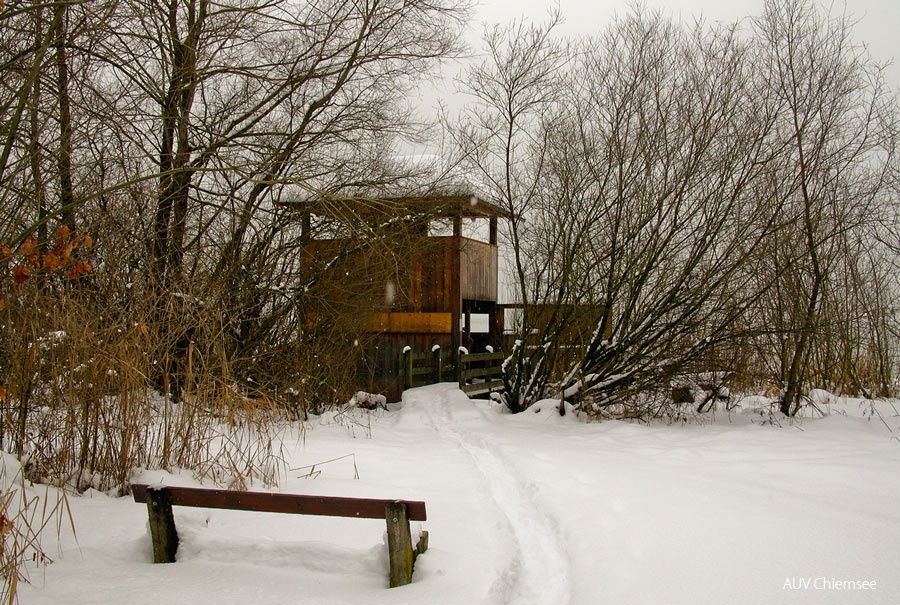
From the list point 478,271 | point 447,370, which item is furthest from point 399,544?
point 478,271

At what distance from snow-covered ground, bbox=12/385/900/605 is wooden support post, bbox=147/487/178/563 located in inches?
4.4

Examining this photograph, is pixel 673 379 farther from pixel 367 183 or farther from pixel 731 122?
pixel 367 183

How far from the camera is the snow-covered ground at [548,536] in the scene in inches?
152

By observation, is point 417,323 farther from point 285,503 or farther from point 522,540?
point 285,503

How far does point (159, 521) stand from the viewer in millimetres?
4336

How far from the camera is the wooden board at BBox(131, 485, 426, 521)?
13.2 ft

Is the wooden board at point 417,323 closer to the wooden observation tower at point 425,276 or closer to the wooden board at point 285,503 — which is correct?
the wooden observation tower at point 425,276

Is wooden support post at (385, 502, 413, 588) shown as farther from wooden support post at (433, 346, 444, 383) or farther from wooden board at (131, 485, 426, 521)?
wooden support post at (433, 346, 444, 383)

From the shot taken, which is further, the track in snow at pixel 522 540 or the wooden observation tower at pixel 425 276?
the wooden observation tower at pixel 425 276

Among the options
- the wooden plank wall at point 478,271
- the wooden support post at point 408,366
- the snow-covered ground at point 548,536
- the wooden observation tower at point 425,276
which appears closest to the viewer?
the snow-covered ground at point 548,536

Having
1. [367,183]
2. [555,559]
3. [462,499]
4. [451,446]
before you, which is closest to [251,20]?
[367,183]

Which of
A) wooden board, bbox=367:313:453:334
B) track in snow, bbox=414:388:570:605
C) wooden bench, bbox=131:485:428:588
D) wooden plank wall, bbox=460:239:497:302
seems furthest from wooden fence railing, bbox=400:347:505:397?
wooden bench, bbox=131:485:428:588

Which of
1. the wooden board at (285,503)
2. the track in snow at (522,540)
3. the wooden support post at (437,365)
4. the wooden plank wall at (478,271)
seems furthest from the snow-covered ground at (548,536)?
the wooden plank wall at (478,271)

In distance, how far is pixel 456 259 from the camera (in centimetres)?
1688
